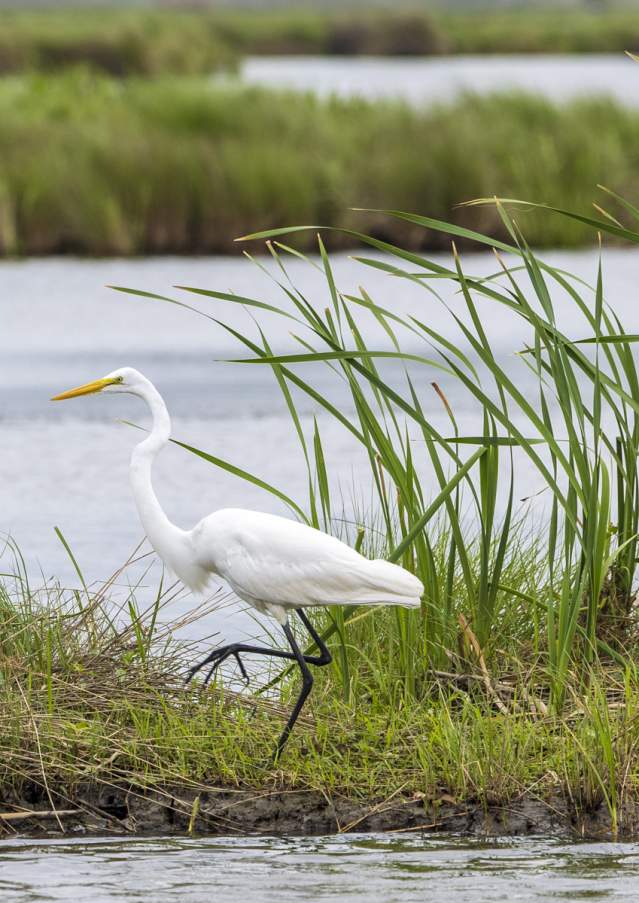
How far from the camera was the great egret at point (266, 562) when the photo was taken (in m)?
4.21

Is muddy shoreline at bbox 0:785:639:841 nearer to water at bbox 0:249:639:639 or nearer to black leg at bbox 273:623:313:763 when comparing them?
black leg at bbox 273:623:313:763

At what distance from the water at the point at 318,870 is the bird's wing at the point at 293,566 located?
2.04 ft

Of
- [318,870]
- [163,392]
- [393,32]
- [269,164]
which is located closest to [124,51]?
[269,164]

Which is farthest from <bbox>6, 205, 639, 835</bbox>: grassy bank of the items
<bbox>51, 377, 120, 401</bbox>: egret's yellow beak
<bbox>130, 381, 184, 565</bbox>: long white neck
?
<bbox>51, 377, 120, 401</bbox>: egret's yellow beak

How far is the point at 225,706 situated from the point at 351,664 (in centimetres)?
43

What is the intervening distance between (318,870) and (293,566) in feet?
2.81

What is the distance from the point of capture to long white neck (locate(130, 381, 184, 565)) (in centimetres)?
451

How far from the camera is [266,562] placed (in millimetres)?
4367

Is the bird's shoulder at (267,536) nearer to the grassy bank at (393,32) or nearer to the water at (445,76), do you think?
the water at (445,76)

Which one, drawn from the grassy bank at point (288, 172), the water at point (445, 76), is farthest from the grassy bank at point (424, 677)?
the water at point (445, 76)

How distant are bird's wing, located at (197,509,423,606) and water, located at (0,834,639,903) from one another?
622 millimetres

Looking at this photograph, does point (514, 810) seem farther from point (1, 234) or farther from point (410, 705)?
point (1, 234)

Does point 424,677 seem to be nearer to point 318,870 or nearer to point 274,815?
point 274,815

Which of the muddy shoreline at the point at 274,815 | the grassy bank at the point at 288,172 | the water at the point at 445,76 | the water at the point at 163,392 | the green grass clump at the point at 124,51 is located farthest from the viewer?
the green grass clump at the point at 124,51
